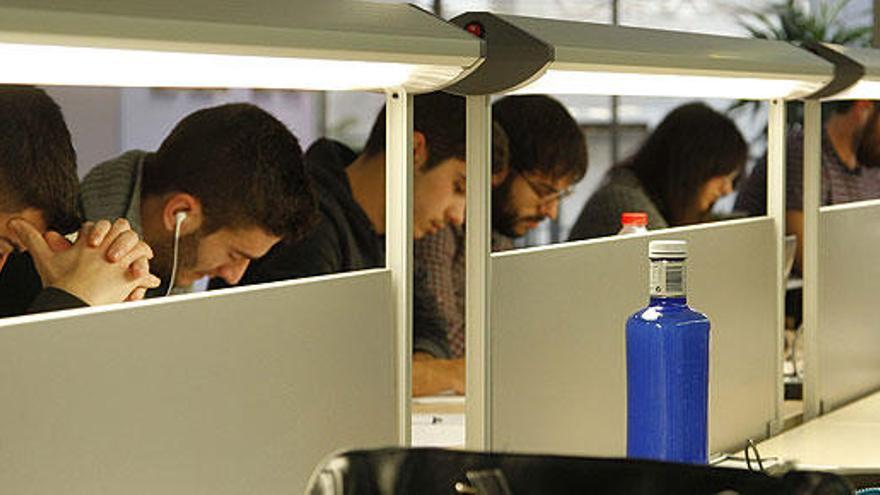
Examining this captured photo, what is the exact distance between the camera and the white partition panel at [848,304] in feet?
9.02

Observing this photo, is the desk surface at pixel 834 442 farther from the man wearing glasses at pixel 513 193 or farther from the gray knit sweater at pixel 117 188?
the gray knit sweater at pixel 117 188

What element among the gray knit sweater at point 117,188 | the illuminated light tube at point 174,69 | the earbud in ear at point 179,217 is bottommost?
the earbud in ear at point 179,217

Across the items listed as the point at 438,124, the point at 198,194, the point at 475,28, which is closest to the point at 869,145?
the point at 438,124

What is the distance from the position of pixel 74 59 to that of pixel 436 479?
37 centimetres

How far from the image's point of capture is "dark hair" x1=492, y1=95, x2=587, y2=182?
404 centimetres

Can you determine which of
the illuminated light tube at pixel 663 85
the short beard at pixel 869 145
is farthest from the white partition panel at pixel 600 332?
the short beard at pixel 869 145

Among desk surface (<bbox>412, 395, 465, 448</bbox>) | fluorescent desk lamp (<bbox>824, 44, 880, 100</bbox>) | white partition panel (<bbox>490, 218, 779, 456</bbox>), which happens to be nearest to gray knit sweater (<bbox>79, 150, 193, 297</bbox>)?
desk surface (<bbox>412, 395, 465, 448</bbox>)

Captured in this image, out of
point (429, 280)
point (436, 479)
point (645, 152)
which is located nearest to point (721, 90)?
point (436, 479)

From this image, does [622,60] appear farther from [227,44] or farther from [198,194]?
[198,194]

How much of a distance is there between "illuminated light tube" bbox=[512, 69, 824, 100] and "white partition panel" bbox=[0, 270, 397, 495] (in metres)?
0.25

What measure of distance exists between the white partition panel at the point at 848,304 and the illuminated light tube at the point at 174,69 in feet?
5.02

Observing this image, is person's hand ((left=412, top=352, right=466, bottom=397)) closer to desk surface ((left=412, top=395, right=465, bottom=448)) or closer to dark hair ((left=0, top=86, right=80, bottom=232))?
desk surface ((left=412, top=395, right=465, bottom=448))

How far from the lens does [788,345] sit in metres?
2.97

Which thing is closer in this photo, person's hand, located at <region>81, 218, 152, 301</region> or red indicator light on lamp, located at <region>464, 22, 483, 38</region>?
person's hand, located at <region>81, 218, 152, 301</region>
